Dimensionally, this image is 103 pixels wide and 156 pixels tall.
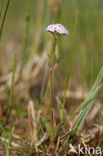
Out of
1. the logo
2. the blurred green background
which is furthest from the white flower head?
the blurred green background

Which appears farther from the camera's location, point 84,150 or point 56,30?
point 84,150

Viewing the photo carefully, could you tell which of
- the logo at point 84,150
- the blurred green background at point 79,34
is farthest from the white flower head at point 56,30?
the blurred green background at point 79,34

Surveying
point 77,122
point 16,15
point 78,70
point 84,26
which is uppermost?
point 16,15

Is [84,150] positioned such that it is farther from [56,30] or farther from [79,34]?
[79,34]

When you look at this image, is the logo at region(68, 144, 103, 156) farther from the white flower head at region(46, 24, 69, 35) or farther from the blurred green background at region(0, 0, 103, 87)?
the blurred green background at region(0, 0, 103, 87)

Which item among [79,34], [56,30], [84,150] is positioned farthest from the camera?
[79,34]

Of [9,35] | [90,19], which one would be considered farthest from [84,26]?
[9,35]

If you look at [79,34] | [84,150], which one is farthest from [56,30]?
[79,34]

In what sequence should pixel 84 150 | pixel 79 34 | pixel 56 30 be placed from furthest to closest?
pixel 79 34 < pixel 84 150 < pixel 56 30

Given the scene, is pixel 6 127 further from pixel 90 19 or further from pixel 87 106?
pixel 90 19

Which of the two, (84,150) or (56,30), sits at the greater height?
(56,30)

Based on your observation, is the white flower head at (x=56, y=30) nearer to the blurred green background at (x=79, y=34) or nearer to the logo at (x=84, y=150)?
the logo at (x=84, y=150)
